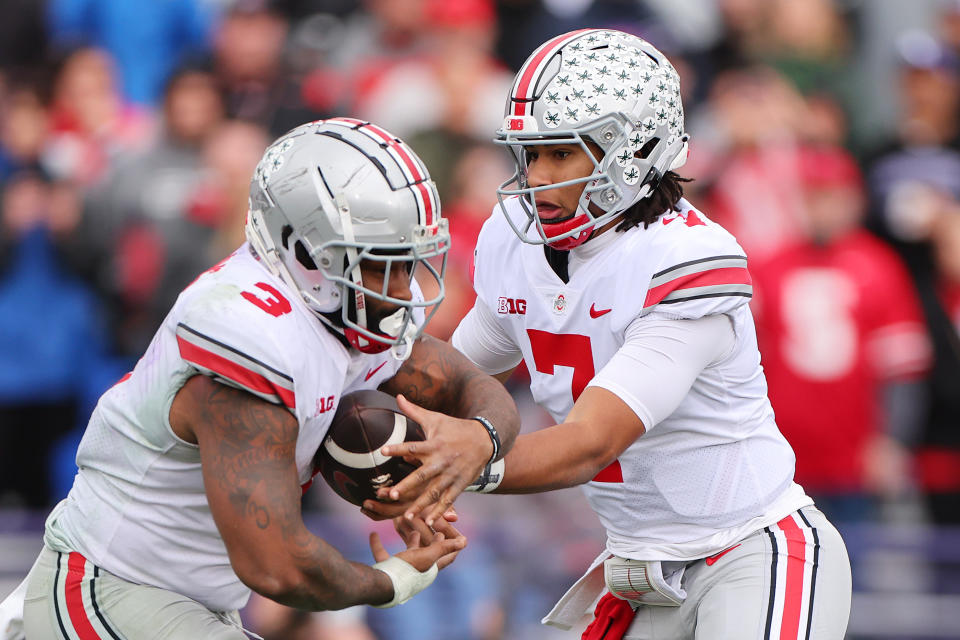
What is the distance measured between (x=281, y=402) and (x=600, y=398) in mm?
802

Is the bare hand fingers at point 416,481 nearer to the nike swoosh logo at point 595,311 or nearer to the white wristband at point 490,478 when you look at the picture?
the white wristband at point 490,478

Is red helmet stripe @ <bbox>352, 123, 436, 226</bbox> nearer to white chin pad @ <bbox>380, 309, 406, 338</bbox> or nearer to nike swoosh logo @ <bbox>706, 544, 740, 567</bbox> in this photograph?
white chin pad @ <bbox>380, 309, 406, 338</bbox>

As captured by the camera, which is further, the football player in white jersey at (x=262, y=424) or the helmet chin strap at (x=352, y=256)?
the helmet chin strap at (x=352, y=256)

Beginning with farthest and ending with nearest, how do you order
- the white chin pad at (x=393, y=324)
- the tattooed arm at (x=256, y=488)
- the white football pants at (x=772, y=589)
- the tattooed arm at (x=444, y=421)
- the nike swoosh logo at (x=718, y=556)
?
the nike swoosh logo at (x=718, y=556), the white football pants at (x=772, y=589), the white chin pad at (x=393, y=324), the tattooed arm at (x=444, y=421), the tattooed arm at (x=256, y=488)

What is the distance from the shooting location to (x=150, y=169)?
716 cm

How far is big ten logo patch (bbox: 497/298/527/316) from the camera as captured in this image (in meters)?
3.86

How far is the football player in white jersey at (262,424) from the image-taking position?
121 inches

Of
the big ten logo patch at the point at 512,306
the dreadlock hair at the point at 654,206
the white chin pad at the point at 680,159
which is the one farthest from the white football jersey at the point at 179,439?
the white chin pad at the point at 680,159

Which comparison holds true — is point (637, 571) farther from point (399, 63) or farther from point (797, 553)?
point (399, 63)

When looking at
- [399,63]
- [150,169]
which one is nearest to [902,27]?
[399,63]

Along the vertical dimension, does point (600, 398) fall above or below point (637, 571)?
above

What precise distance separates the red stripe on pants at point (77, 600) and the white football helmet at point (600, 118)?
4.48ft

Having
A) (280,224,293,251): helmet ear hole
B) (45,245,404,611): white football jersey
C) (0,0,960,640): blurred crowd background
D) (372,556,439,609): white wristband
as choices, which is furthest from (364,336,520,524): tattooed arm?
(0,0,960,640): blurred crowd background

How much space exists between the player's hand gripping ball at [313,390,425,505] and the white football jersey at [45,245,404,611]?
5 centimetres
